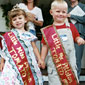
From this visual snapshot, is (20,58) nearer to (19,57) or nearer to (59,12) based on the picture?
(19,57)

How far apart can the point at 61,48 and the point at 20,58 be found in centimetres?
53

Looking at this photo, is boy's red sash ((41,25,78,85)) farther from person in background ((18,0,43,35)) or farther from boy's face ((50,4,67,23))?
person in background ((18,0,43,35))

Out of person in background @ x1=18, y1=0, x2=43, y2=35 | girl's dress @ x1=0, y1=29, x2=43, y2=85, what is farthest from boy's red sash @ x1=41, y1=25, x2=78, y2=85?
person in background @ x1=18, y1=0, x2=43, y2=35

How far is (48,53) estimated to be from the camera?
163 inches

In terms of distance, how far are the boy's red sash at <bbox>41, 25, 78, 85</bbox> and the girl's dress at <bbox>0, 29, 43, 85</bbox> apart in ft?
0.82

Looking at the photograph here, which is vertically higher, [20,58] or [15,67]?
[20,58]

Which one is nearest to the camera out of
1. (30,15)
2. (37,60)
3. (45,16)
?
(37,60)

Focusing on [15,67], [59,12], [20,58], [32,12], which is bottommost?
[15,67]

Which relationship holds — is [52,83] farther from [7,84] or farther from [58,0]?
[58,0]

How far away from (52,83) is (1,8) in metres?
4.20

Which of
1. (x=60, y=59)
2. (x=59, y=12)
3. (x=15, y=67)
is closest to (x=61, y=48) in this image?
(x=60, y=59)

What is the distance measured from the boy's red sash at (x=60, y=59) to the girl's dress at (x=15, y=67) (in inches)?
9.9

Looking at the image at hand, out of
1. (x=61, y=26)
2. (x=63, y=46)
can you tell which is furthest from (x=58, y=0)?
(x=63, y=46)

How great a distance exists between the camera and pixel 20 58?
13.3 feet
